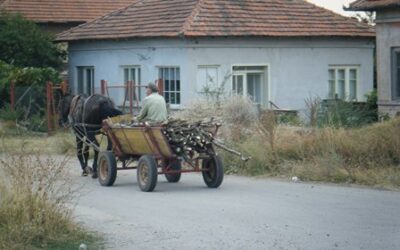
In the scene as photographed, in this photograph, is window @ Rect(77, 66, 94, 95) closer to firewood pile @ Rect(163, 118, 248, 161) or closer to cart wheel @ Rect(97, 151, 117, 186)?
cart wheel @ Rect(97, 151, 117, 186)

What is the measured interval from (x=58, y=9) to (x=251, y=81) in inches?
518

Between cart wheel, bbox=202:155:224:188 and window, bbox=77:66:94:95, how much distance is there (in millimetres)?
18934

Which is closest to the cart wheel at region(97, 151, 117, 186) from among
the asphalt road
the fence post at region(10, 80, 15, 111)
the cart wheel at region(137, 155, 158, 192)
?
the asphalt road

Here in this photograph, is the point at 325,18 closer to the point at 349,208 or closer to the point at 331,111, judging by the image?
the point at 331,111

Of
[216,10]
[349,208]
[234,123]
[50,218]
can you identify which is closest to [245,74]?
[216,10]

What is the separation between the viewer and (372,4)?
26.8 meters

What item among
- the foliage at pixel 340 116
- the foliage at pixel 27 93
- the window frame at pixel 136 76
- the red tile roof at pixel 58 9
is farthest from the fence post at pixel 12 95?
the foliage at pixel 340 116

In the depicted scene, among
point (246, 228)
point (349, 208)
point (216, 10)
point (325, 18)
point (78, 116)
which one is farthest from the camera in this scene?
point (325, 18)

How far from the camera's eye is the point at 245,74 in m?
31.6

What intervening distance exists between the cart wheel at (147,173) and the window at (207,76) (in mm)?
13416

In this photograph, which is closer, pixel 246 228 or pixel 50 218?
pixel 50 218

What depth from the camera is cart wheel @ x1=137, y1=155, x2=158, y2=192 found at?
16.8 m

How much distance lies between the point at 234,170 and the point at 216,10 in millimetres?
11732

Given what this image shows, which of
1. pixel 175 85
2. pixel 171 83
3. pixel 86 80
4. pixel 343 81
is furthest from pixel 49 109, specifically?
pixel 343 81
